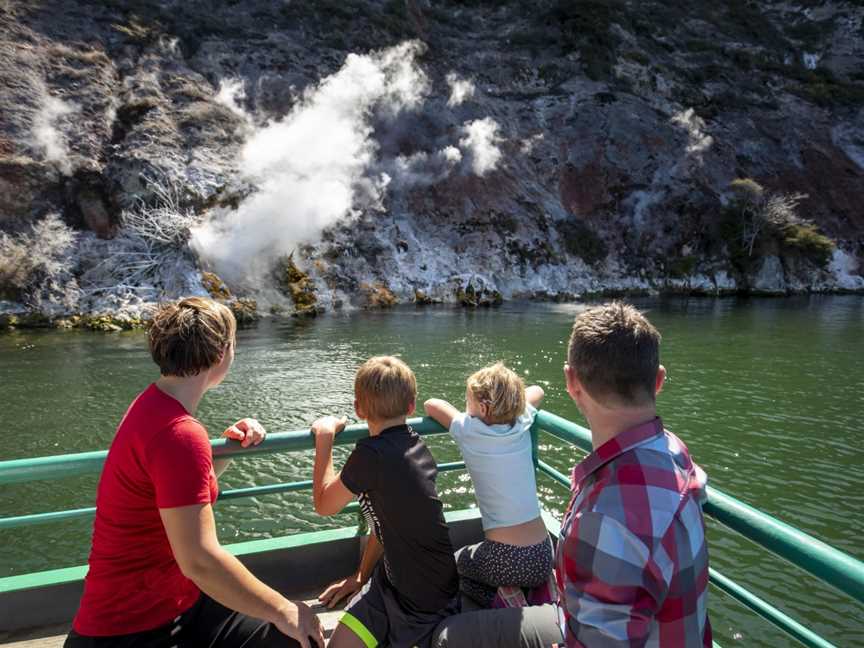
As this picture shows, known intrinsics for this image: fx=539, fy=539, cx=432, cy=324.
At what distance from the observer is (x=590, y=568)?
140 centimetres

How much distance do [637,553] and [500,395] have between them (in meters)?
1.54

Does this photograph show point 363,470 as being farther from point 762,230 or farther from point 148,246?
point 762,230

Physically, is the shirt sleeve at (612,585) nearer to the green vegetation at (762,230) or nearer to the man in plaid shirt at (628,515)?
the man in plaid shirt at (628,515)

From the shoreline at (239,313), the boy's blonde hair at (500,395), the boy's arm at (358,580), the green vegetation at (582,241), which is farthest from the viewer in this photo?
the green vegetation at (582,241)

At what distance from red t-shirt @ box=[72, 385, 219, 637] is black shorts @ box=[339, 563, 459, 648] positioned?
789mm

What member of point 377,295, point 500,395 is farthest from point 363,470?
point 377,295

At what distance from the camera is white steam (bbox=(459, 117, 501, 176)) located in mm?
42438

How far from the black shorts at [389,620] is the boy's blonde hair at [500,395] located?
0.93 metres

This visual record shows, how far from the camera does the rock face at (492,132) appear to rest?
93.5 ft

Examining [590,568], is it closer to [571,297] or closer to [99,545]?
[99,545]

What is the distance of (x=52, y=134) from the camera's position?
2728 centimetres

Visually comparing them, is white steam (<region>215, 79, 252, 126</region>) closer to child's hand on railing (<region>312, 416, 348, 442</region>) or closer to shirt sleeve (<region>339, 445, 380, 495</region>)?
child's hand on railing (<region>312, 416, 348, 442</region>)

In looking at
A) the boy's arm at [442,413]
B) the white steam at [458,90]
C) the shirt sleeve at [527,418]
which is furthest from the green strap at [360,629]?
the white steam at [458,90]

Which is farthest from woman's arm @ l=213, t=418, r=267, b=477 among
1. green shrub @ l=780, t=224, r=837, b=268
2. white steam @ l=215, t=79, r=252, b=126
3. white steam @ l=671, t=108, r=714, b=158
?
white steam @ l=671, t=108, r=714, b=158
